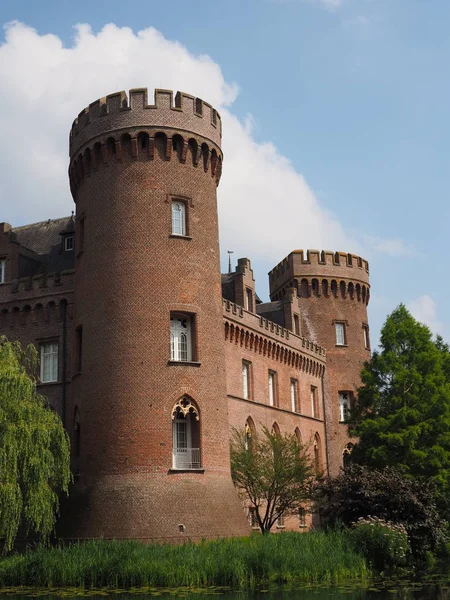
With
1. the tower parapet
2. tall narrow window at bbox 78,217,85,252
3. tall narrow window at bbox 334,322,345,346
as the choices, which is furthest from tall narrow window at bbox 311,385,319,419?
tall narrow window at bbox 78,217,85,252

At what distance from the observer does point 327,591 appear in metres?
18.1

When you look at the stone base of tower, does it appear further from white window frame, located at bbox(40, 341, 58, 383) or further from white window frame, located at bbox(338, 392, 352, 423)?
white window frame, located at bbox(338, 392, 352, 423)

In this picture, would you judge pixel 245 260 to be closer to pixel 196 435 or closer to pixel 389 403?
pixel 389 403

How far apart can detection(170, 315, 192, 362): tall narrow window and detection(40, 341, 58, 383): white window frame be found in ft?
21.0

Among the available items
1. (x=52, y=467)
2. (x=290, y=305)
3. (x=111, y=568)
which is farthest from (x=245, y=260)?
(x=111, y=568)

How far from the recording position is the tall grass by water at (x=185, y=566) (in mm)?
19328

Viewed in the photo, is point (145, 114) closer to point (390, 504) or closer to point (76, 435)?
point (76, 435)

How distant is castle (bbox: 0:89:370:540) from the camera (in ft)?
→ 83.2

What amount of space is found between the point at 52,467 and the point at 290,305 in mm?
23340

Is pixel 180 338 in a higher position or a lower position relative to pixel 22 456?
higher

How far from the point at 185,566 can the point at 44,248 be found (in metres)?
20.9

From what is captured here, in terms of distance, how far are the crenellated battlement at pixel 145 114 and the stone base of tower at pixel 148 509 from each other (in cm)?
1210

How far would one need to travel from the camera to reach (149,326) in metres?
26.7

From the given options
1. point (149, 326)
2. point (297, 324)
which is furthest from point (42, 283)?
point (297, 324)
